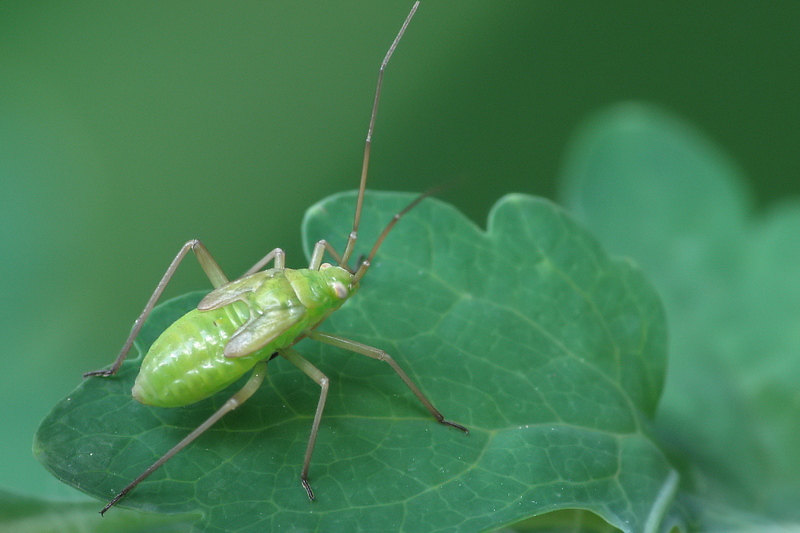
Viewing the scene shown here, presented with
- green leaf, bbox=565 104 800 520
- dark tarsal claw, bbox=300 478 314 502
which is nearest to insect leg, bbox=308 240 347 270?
dark tarsal claw, bbox=300 478 314 502

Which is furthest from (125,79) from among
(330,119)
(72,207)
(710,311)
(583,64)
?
(710,311)

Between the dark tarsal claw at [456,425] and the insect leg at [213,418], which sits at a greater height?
the dark tarsal claw at [456,425]

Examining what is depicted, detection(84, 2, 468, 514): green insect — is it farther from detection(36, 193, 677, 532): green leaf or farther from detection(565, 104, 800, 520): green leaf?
detection(565, 104, 800, 520): green leaf

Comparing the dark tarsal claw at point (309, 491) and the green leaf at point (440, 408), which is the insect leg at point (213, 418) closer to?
the green leaf at point (440, 408)

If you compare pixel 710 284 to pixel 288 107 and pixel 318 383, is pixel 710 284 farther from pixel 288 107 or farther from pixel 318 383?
pixel 288 107

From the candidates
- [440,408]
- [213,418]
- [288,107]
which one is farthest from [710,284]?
[288,107]

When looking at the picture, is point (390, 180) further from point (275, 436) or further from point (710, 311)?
point (275, 436)

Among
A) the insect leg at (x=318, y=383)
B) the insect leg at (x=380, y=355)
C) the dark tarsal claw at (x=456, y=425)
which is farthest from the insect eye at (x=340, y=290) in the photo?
the dark tarsal claw at (x=456, y=425)
